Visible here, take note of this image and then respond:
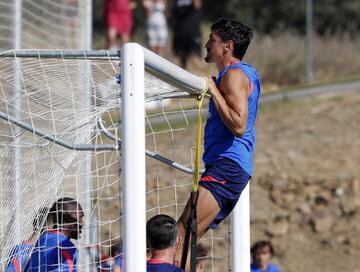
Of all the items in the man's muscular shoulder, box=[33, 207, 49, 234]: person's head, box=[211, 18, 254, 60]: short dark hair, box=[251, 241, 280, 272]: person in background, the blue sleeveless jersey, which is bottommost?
box=[251, 241, 280, 272]: person in background

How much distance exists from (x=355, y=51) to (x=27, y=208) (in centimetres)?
1452

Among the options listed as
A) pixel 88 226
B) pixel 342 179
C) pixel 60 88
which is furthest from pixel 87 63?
pixel 342 179

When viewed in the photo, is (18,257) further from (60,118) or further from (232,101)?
(232,101)

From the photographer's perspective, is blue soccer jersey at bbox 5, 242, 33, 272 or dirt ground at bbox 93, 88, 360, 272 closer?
blue soccer jersey at bbox 5, 242, 33, 272

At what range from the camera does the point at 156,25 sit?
18141 mm

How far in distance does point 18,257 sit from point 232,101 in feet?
5.42

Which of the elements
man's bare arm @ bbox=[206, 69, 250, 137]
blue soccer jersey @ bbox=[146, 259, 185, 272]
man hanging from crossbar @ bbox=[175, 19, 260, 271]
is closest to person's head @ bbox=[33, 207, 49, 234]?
man hanging from crossbar @ bbox=[175, 19, 260, 271]

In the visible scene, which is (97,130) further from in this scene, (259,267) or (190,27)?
(190,27)

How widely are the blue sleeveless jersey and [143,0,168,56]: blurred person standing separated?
11497 mm

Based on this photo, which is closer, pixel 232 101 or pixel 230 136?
pixel 232 101

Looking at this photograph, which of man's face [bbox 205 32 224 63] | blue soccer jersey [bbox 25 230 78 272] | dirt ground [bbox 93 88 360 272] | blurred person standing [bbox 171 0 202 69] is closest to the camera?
man's face [bbox 205 32 224 63]

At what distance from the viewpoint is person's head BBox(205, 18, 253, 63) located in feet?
21.4

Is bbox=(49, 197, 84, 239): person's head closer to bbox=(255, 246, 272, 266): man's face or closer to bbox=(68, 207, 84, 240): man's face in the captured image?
bbox=(68, 207, 84, 240): man's face

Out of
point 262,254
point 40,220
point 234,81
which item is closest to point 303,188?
point 262,254
